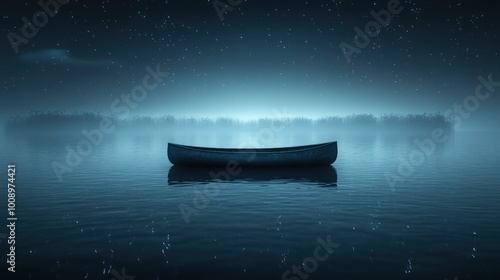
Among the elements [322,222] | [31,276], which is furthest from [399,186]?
[31,276]

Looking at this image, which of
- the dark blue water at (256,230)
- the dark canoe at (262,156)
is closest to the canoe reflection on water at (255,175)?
the dark canoe at (262,156)

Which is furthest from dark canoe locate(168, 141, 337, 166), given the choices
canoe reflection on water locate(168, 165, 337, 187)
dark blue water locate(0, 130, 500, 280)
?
dark blue water locate(0, 130, 500, 280)

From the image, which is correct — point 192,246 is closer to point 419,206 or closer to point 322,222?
point 322,222

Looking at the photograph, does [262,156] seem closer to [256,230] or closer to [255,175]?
[255,175]

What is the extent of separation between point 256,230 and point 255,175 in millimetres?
14545

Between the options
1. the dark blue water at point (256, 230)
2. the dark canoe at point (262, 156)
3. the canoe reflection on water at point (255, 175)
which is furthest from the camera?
the dark canoe at point (262, 156)

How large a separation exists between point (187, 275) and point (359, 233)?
569 cm

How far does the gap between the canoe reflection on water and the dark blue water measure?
1301mm

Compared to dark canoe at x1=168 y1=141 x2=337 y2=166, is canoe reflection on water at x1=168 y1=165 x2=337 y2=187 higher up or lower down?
lower down

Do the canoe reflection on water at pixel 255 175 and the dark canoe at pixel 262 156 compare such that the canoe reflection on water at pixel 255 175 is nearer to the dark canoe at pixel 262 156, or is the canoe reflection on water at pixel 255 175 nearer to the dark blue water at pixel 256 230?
the dark canoe at pixel 262 156

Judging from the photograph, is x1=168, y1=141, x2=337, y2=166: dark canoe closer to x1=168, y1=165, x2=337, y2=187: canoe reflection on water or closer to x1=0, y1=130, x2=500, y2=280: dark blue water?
x1=168, y1=165, x2=337, y2=187: canoe reflection on water

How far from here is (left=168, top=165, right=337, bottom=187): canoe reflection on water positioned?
937 inches

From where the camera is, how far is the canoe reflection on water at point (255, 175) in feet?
78.1

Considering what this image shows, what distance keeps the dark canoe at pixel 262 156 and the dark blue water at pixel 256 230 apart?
684 centimetres
